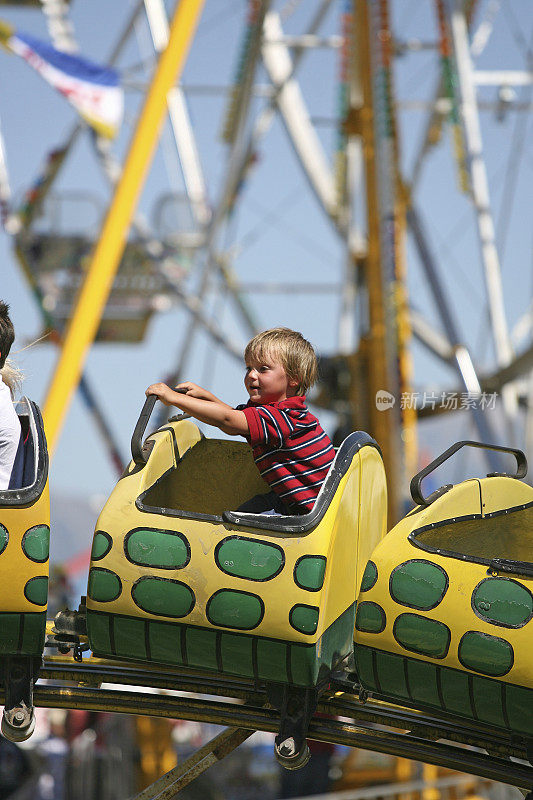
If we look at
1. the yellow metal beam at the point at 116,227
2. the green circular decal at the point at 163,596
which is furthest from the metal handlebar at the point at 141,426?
the yellow metal beam at the point at 116,227

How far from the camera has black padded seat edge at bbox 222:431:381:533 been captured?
2.63m

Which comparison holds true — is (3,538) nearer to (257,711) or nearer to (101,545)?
(101,545)

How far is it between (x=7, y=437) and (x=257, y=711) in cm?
93

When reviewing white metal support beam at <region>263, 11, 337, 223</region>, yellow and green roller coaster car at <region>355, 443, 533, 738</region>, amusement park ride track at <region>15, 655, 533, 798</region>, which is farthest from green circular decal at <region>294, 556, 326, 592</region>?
white metal support beam at <region>263, 11, 337, 223</region>

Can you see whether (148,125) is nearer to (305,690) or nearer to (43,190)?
(305,690)

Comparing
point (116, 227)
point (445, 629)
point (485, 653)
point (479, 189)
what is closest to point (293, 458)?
point (445, 629)

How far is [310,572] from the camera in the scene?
2611 millimetres

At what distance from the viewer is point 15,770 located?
10836mm

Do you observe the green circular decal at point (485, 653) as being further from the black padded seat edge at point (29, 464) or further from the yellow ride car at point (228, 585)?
the black padded seat edge at point (29, 464)

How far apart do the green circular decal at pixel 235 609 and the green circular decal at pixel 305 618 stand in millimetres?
80

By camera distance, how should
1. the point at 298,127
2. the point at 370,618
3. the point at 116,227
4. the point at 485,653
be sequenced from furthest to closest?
the point at 298,127 < the point at 116,227 < the point at 370,618 < the point at 485,653

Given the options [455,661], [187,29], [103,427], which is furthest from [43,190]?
[455,661]

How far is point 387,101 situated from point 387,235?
1.16 metres

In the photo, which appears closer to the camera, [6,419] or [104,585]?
[104,585]
